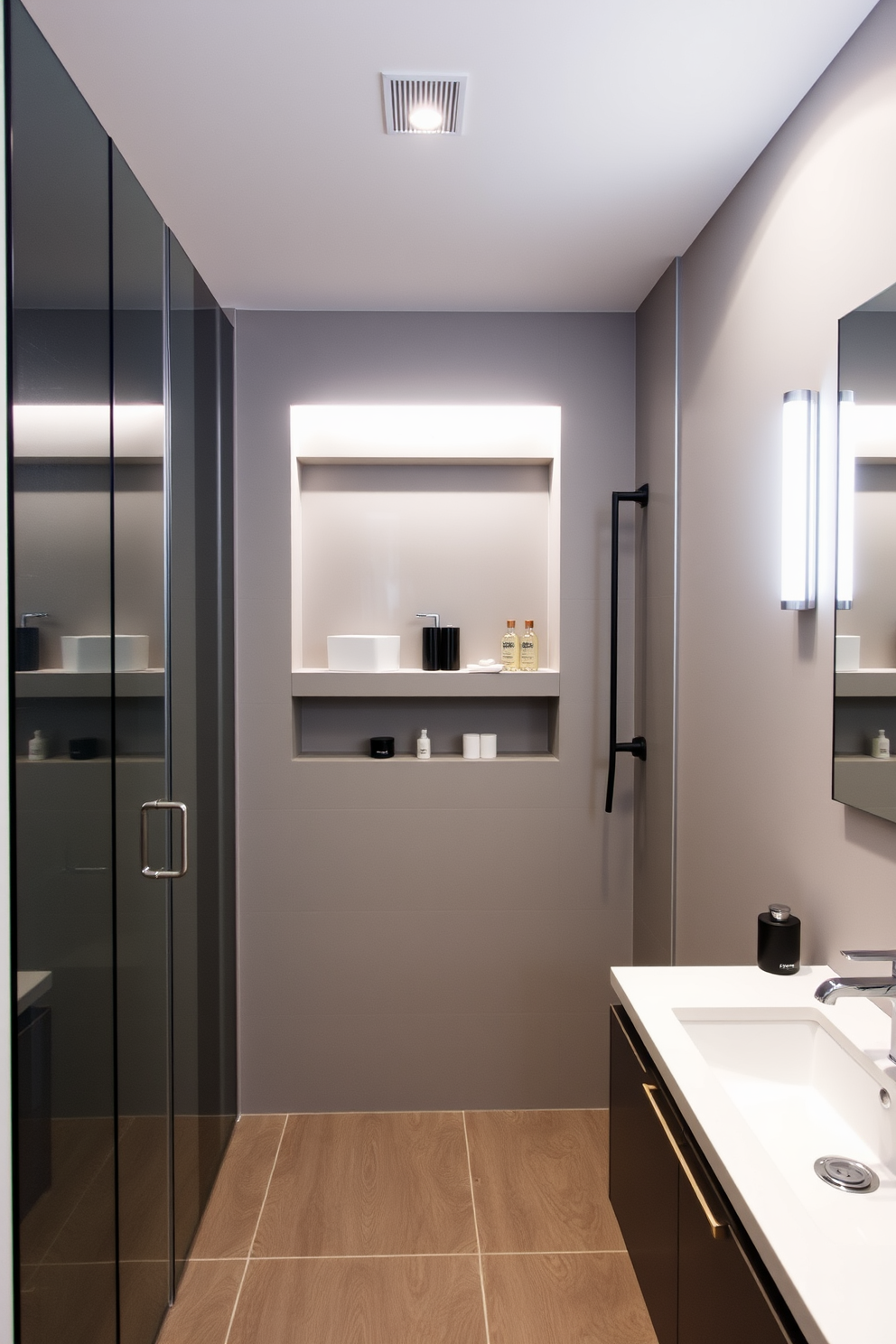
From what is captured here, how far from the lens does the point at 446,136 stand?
1825 millimetres

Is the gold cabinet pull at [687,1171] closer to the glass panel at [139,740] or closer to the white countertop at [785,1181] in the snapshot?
the white countertop at [785,1181]

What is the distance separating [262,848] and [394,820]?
1.43 feet

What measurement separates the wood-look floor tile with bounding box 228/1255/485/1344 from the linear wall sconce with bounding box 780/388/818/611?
5.85 feet

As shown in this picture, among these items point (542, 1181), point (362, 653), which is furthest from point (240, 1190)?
point (362, 653)

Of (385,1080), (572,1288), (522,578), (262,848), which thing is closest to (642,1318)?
(572,1288)

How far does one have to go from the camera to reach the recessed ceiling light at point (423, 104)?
1.65 metres

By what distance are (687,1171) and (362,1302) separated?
4.17ft

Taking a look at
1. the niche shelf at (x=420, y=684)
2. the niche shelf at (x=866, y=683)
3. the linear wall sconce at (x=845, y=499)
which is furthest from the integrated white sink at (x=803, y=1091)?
the niche shelf at (x=420, y=684)

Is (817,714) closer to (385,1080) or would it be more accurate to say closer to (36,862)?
(36,862)

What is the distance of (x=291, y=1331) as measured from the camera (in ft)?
6.56

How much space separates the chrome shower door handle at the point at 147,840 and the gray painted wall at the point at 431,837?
0.83 metres

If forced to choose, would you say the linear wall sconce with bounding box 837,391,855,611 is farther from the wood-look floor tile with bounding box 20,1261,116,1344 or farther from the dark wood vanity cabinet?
the wood-look floor tile with bounding box 20,1261,116,1344

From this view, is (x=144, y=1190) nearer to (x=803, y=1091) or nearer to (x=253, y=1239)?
(x=253, y=1239)

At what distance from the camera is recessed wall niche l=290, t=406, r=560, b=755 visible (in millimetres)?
2965
